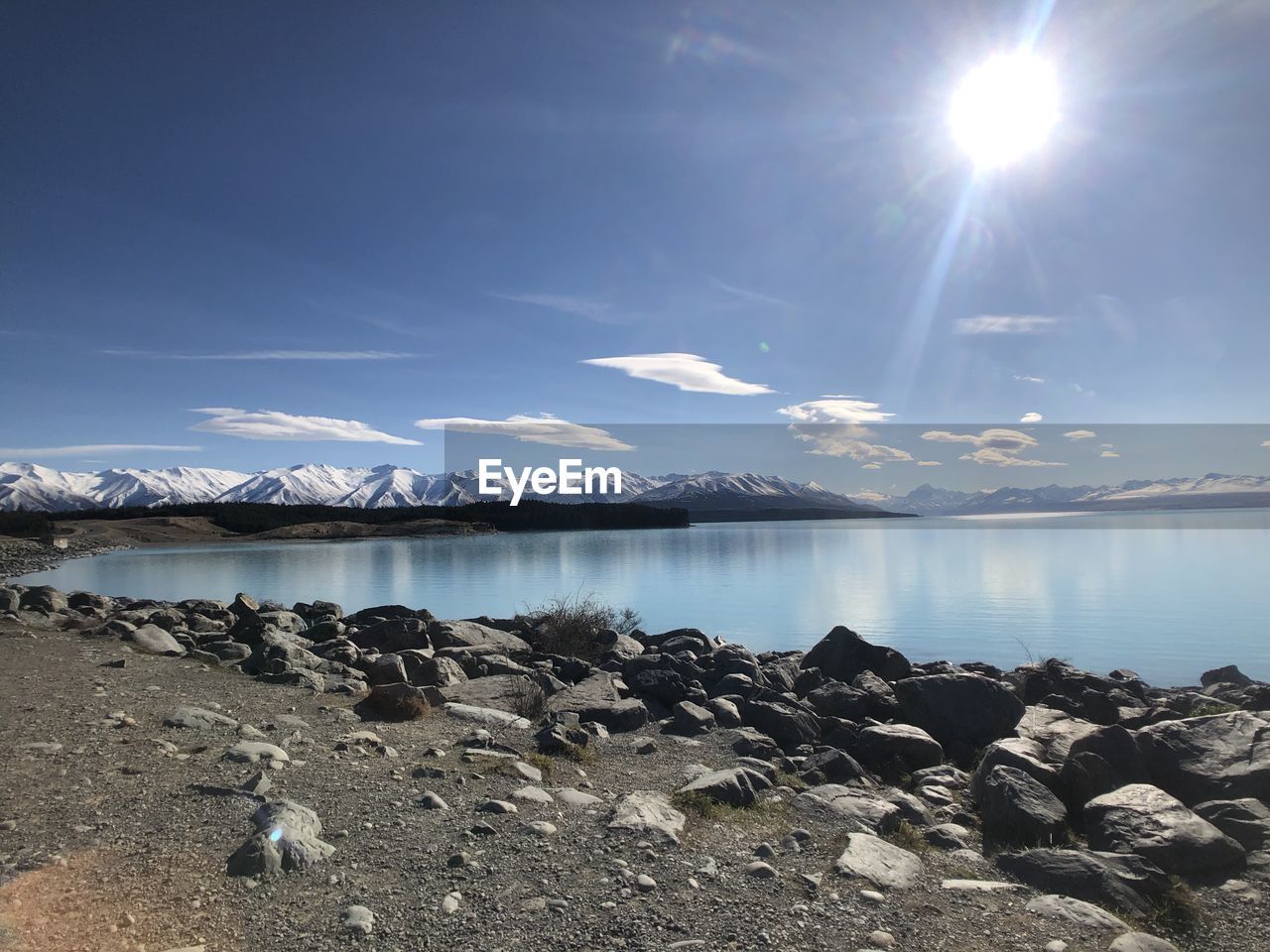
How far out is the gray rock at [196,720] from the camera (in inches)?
360

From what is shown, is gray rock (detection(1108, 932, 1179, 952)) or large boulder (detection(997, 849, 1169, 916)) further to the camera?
large boulder (detection(997, 849, 1169, 916))

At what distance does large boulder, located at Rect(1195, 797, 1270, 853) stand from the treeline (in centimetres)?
13718

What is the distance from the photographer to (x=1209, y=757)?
27.1 feet

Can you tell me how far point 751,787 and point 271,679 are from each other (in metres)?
8.82

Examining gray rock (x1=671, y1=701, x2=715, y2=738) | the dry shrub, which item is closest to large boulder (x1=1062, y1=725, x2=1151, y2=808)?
gray rock (x1=671, y1=701, x2=715, y2=738)

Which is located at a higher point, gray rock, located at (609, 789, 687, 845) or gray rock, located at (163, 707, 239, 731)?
gray rock, located at (163, 707, 239, 731)

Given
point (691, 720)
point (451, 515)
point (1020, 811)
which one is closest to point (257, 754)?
point (691, 720)

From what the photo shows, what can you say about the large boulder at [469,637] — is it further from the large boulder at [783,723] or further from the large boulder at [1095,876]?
the large boulder at [1095,876]

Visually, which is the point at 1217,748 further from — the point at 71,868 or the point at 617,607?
the point at 617,607

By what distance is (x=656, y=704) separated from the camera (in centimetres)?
1236

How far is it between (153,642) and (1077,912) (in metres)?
16.7

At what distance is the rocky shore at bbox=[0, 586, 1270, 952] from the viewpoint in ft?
16.8

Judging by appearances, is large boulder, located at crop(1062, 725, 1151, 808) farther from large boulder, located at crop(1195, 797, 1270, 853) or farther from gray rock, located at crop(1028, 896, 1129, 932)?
gray rock, located at crop(1028, 896, 1129, 932)

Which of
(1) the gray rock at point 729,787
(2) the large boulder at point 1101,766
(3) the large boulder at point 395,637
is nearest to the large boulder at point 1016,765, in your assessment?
(2) the large boulder at point 1101,766
